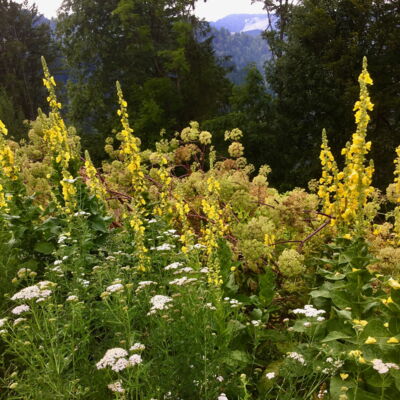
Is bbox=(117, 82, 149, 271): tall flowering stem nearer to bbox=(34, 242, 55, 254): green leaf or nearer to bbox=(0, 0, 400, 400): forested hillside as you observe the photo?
bbox=(0, 0, 400, 400): forested hillside

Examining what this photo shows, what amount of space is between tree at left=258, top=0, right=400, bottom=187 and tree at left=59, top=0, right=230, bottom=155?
711 cm

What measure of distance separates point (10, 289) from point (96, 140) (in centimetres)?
2002

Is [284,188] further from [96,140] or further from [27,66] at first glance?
[27,66]

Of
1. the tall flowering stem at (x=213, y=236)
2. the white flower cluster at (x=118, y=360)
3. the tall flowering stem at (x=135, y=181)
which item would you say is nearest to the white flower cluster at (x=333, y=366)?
the tall flowering stem at (x=213, y=236)

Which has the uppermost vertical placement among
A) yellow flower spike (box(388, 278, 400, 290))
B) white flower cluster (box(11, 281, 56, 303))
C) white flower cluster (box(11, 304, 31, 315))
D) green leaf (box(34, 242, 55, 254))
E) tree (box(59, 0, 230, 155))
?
tree (box(59, 0, 230, 155))

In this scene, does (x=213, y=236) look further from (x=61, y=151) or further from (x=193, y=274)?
(x=61, y=151)

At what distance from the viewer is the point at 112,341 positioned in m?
2.81

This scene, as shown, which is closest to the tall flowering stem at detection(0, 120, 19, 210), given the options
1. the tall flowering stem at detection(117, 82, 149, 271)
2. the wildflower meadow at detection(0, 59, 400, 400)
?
the wildflower meadow at detection(0, 59, 400, 400)

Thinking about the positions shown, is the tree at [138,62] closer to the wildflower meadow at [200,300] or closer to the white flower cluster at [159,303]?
the wildflower meadow at [200,300]

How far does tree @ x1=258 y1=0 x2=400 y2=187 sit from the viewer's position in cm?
1520

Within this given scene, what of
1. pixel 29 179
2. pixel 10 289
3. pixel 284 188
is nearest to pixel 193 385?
pixel 10 289

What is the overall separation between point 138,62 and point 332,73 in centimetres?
1240

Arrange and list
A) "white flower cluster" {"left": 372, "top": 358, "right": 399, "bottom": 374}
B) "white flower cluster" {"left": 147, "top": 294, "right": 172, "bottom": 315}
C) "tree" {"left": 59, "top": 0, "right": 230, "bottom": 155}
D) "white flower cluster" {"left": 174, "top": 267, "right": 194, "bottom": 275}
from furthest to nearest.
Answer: "tree" {"left": 59, "top": 0, "right": 230, "bottom": 155} → "white flower cluster" {"left": 174, "top": 267, "right": 194, "bottom": 275} → "white flower cluster" {"left": 147, "top": 294, "right": 172, "bottom": 315} → "white flower cluster" {"left": 372, "top": 358, "right": 399, "bottom": 374}

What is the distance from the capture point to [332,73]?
15789mm
